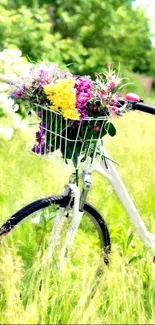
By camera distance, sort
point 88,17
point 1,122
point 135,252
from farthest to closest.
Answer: point 88,17 < point 1,122 < point 135,252

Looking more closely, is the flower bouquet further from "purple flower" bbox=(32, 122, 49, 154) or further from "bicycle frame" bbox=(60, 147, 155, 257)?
"bicycle frame" bbox=(60, 147, 155, 257)

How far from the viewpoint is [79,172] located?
2.71 meters

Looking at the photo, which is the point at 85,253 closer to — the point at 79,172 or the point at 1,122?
the point at 79,172

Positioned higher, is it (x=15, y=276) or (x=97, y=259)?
(x=97, y=259)

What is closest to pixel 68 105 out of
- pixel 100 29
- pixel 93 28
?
pixel 93 28

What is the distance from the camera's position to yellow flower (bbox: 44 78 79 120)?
2.45m

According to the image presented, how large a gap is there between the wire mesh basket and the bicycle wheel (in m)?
0.19

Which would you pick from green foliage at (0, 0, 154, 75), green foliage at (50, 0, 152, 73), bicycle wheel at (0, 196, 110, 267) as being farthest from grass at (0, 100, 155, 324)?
green foliage at (50, 0, 152, 73)

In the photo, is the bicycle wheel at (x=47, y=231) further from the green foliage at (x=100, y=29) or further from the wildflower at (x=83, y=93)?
the green foliage at (x=100, y=29)

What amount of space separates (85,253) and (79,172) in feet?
1.07

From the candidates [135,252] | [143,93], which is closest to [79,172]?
[135,252]

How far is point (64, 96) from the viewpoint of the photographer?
96.9 inches

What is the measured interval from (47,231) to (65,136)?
1.94ft

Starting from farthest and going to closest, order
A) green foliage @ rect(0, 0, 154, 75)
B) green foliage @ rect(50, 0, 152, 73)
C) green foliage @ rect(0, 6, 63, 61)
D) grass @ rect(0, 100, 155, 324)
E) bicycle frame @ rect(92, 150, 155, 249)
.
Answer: green foliage @ rect(50, 0, 152, 73)
green foliage @ rect(0, 0, 154, 75)
green foliage @ rect(0, 6, 63, 61)
bicycle frame @ rect(92, 150, 155, 249)
grass @ rect(0, 100, 155, 324)
